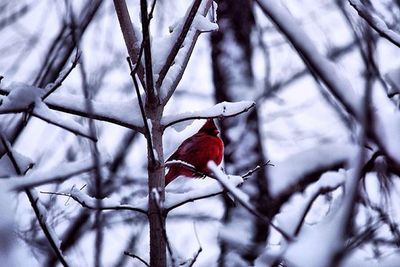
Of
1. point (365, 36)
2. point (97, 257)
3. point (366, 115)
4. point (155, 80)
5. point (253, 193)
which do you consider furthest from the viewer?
point (253, 193)

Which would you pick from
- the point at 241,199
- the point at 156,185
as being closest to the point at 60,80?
the point at 156,185

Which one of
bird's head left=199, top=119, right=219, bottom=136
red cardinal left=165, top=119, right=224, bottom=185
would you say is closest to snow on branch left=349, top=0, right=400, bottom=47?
red cardinal left=165, top=119, right=224, bottom=185

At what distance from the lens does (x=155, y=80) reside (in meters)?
2.42

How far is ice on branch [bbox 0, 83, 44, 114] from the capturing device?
2.07 metres

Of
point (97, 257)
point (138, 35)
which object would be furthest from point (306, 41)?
point (138, 35)

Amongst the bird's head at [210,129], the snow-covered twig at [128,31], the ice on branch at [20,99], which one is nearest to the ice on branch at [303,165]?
the bird's head at [210,129]

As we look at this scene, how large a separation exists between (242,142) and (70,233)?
206 centimetres

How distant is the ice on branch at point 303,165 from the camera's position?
420cm

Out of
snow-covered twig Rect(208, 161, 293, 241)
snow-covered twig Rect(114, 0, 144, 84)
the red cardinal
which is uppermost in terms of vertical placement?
the red cardinal

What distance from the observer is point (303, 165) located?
4.52 meters

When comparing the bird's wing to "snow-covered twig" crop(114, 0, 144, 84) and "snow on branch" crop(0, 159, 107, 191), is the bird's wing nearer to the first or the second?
"snow-covered twig" crop(114, 0, 144, 84)

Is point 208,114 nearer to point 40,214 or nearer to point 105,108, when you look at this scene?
point 105,108

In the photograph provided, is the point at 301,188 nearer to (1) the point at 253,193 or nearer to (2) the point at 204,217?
(1) the point at 253,193

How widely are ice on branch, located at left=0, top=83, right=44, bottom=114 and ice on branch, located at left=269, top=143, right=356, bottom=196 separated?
2349 mm
